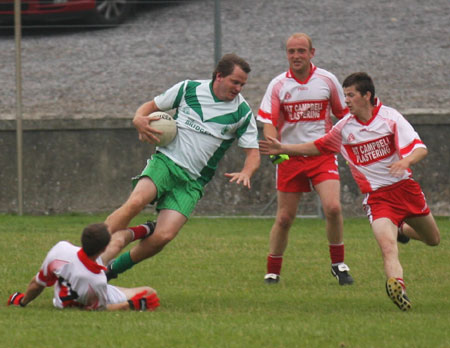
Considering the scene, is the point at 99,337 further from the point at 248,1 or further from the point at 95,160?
the point at 248,1

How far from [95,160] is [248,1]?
4.31 meters

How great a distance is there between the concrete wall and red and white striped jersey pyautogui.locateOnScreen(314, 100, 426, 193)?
257 inches

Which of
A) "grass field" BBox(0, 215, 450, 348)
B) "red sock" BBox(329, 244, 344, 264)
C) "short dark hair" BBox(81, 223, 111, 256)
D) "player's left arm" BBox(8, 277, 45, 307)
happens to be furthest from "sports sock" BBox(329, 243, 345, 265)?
"player's left arm" BBox(8, 277, 45, 307)

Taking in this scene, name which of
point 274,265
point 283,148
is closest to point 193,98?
point 283,148

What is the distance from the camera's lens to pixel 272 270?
28.0 feet

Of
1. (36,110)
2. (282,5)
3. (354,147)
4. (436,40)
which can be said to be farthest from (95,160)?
(354,147)

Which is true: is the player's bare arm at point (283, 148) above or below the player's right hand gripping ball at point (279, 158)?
above

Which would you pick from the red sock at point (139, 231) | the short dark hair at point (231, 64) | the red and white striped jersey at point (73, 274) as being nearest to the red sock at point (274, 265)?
the red sock at point (139, 231)

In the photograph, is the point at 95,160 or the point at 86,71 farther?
the point at 86,71

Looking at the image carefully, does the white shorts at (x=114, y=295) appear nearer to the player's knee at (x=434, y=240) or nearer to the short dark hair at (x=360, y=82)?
the short dark hair at (x=360, y=82)

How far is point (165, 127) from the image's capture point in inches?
295

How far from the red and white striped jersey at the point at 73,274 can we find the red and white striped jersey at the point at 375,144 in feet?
7.25

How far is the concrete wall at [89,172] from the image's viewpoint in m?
14.1

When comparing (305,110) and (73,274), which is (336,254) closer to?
(305,110)
